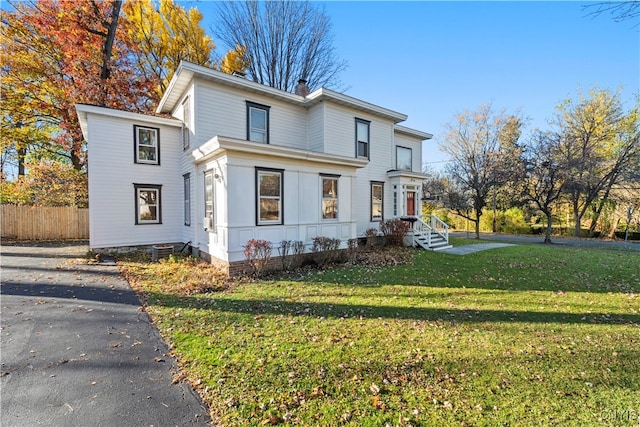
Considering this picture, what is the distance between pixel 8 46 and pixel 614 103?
135ft

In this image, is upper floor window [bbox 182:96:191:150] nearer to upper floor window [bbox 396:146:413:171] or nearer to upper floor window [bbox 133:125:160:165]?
upper floor window [bbox 133:125:160:165]

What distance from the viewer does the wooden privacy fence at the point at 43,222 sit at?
15.4m

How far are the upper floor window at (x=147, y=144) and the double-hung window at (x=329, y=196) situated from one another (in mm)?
7370

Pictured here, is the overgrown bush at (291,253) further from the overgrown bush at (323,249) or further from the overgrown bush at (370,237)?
the overgrown bush at (370,237)

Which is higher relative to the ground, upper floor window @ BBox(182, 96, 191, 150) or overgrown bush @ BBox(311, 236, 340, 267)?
upper floor window @ BBox(182, 96, 191, 150)

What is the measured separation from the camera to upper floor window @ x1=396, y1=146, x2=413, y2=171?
16047 millimetres

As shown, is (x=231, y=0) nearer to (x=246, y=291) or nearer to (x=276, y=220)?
A: (x=276, y=220)

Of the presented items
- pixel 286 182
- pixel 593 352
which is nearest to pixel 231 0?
pixel 286 182

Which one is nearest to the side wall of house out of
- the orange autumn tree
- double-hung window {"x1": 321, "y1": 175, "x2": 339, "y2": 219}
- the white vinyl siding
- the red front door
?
the white vinyl siding

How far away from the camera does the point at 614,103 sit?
21734mm

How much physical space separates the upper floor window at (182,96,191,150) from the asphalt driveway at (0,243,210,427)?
6567mm

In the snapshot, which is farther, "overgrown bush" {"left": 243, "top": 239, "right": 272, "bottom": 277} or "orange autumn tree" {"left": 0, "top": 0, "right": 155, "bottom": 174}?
"orange autumn tree" {"left": 0, "top": 0, "right": 155, "bottom": 174}

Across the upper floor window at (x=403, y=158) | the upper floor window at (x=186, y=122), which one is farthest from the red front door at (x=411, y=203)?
the upper floor window at (x=186, y=122)

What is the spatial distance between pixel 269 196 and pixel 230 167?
5.07 feet
